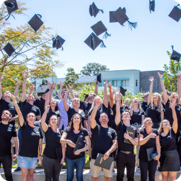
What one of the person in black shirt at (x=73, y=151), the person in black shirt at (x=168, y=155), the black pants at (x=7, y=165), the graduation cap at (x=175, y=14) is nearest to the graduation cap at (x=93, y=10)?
the graduation cap at (x=175, y=14)

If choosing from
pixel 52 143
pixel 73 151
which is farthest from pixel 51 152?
pixel 73 151

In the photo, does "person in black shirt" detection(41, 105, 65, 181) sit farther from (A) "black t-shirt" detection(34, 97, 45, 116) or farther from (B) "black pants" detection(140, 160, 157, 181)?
(A) "black t-shirt" detection(34, 97, 45, 116)

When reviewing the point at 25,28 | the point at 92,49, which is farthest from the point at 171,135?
the point at 25,28

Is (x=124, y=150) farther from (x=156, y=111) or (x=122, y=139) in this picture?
(x=156, y=111)

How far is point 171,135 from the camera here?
409 centimetres

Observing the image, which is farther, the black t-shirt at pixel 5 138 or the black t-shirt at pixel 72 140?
the black t-shirt at pixel 5 138

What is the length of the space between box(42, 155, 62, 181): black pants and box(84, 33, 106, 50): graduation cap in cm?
261

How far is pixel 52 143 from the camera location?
382 cm

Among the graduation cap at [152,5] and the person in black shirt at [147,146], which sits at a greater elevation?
the graduation cap at [152,5]

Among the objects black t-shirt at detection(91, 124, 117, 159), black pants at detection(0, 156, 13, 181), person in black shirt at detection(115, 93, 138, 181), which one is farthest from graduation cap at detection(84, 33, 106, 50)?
black pants at detection(0, 156, 13, 181)

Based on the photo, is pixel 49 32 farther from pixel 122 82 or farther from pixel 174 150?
pixel 122 82

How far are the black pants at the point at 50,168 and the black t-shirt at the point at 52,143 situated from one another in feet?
0.23

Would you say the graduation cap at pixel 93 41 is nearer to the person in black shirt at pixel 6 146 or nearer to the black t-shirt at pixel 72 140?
the black t-shirt at pixel 72 140

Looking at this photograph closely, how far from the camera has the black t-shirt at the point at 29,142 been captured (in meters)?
3.81
